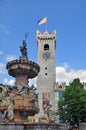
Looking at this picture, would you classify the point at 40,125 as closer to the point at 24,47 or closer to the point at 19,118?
the point at 19,118

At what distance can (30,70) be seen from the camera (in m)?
28.8

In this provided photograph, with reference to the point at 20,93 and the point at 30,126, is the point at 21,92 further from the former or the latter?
the point at 30,126

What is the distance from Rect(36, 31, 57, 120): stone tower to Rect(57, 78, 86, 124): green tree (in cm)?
3293

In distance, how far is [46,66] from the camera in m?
90.4

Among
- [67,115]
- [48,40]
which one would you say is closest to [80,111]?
[67,115]

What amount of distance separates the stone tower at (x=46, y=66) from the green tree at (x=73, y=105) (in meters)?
32.9

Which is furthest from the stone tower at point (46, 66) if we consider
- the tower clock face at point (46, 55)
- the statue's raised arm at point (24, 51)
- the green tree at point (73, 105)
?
the statue's raised arm at point (24, 51)

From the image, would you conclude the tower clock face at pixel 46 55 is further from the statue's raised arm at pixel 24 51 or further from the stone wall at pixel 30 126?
the stone wall at pixel 30 126

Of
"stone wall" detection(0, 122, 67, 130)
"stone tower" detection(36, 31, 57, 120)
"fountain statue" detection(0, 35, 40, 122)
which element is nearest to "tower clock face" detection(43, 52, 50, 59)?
"stone tower" detection(36, 31, 57, 120)

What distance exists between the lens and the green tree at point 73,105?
153 ft

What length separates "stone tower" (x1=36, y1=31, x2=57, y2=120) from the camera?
85113 mm

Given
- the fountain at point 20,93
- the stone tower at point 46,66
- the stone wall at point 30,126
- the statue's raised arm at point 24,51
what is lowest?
the stone wall at point 30,126

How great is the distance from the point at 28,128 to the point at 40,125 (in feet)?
2.52

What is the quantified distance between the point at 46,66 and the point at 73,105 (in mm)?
43296
